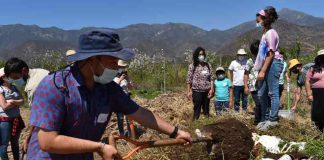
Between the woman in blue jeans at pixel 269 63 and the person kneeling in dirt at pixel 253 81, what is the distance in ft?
1.73

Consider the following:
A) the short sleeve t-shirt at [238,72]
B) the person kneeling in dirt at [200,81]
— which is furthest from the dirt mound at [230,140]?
the short sleeve t-shirt at [238,72]

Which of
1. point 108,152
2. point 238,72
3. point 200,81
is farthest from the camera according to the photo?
point 238,72

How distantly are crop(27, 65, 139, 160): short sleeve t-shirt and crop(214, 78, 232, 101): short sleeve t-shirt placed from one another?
19.2 ft

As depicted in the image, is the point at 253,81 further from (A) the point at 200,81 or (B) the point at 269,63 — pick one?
(B) the point at 269,63

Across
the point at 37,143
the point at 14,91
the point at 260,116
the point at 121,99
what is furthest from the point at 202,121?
the point at 37,143

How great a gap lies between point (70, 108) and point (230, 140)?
8.03 ft

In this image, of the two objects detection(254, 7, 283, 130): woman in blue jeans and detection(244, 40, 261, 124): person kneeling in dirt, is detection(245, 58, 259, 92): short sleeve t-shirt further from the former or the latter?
detection(254, 7, 283, 130): woman in blue jeans

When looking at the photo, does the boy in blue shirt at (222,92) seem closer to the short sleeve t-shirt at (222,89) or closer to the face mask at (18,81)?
the short sleeve t-shirt at (222,89)

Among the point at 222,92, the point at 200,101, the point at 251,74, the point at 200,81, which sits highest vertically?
the point at 251,74

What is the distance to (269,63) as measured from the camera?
551cm

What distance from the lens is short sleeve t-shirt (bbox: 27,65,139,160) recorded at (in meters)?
2.24

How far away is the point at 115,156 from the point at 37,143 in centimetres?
45

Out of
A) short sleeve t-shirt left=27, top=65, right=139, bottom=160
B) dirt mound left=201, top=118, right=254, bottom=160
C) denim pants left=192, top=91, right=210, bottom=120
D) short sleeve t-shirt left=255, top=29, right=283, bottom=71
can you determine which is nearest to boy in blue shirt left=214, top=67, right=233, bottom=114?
denim pants left=192, top=91, right=210, bottom=120

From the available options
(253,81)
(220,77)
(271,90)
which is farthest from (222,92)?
(271,90)
